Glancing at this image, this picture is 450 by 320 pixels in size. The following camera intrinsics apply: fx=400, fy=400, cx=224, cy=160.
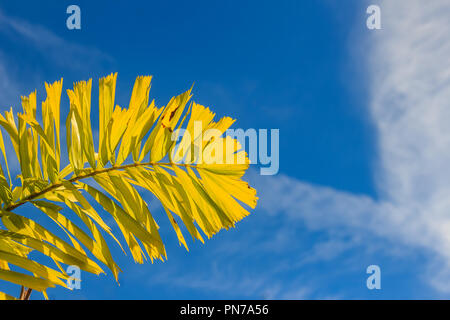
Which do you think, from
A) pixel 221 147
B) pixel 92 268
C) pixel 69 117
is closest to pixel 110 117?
pixel 69 117

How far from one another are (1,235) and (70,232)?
24 centimetres

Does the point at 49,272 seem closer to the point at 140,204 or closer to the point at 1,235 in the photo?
the point at 1,235

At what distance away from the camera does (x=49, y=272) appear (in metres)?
A: 1.41

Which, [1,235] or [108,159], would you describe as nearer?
[1,235]

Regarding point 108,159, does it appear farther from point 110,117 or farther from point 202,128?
point 202,128

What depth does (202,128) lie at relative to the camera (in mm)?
1617
